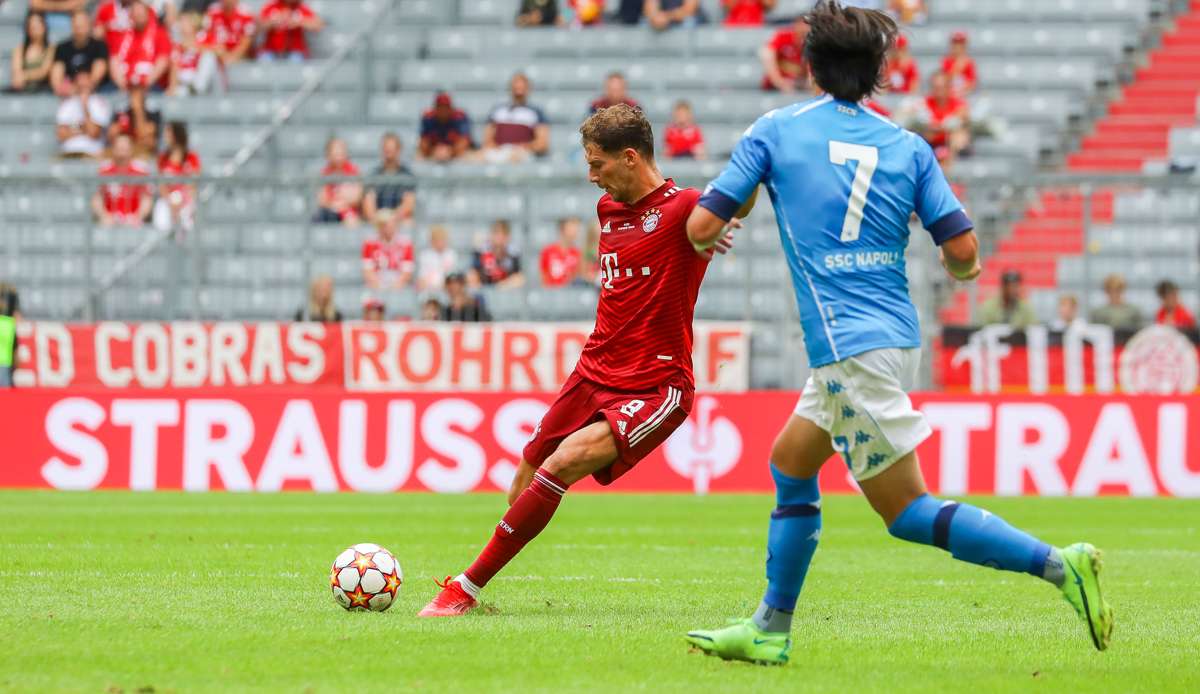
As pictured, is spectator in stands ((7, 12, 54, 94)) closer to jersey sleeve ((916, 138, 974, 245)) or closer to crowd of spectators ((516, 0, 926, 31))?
crowd of spectators ((516, 0, 926, 31))

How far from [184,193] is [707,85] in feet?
24.7

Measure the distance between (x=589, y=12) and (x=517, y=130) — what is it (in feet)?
11.1

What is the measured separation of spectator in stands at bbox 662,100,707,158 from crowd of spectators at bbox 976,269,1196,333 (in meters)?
4.82

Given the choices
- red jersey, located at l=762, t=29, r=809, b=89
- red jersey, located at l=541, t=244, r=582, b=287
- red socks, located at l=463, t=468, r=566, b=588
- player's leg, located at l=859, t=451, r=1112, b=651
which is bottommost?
red socks, located at l=463, t=468, r=566, b=588

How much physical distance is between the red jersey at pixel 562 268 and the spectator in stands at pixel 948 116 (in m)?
5.27

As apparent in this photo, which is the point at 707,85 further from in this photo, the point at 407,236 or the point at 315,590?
the point at 315,590

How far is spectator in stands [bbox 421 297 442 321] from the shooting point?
18.0 m

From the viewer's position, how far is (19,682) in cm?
593

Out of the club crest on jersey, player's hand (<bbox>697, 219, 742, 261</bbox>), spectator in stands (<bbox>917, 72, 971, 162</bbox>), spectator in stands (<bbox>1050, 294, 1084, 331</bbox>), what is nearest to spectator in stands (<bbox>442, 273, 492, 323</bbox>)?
spectator in stands (<bbox>1050, 294, 1084, 331</bbox>)

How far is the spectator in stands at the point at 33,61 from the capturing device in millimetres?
→ 25234

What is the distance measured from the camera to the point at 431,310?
1805 cm

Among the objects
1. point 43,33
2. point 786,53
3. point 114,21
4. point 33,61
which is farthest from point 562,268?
point 43,33

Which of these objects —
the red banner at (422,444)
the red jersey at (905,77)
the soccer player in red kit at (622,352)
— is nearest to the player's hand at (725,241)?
the soccer player in red kit at (622,352)

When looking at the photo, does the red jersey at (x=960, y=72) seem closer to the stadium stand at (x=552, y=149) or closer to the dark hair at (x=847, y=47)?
the stadium stand at (x=552, y=149)
